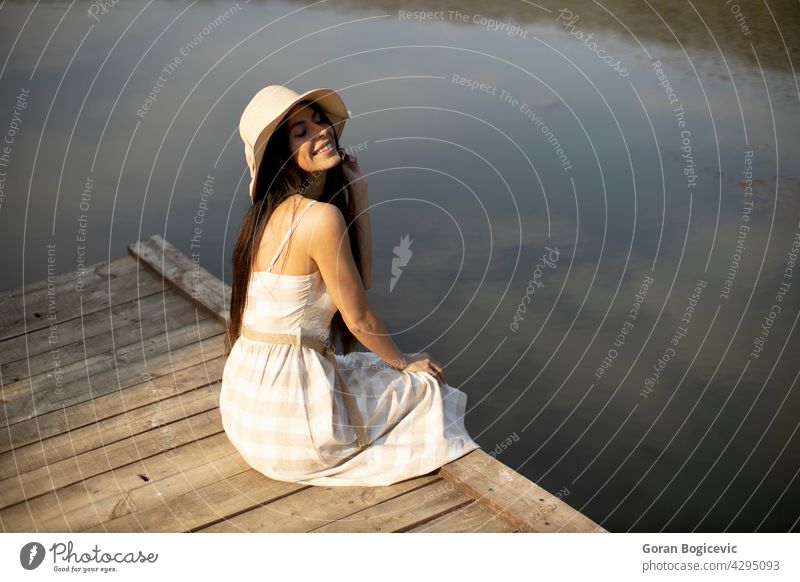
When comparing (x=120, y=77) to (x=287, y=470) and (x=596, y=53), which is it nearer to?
(x=596, y=53)

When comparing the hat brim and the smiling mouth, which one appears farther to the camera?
the smiling mouth

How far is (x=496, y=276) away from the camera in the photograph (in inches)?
207

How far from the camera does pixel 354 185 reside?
11.0ft

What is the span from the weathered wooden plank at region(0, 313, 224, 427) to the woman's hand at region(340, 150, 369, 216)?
3.35ft

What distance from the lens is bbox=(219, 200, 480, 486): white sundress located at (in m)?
3.17

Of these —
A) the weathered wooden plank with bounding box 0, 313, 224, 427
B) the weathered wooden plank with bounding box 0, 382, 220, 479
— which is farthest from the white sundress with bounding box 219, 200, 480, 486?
the weathered wooden plank with bounding box 0, 313, 224, 427

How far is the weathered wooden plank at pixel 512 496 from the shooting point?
2.96m

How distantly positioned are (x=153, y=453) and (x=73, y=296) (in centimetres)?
134

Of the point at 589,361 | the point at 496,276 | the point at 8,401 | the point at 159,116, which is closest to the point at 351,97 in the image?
the point at 159,116

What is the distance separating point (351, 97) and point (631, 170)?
6.16ft

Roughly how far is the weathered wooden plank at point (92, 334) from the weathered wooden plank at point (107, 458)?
0.66 m

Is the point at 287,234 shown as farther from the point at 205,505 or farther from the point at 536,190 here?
the point at 536,190

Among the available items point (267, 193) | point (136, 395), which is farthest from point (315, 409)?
point (136, 395)

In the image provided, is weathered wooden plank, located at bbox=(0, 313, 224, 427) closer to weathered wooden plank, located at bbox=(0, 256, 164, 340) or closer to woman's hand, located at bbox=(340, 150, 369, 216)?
weathered wooden plank, located at bbox=(0, 256, 164, 340)
